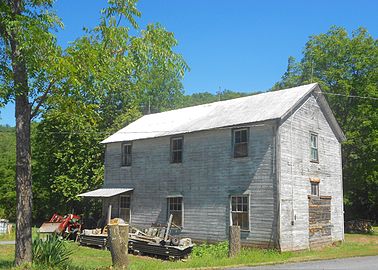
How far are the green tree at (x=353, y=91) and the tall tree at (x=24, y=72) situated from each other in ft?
74.9

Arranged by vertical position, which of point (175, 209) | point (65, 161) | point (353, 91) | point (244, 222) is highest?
point (353, 91)

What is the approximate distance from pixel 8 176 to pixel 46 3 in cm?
3675

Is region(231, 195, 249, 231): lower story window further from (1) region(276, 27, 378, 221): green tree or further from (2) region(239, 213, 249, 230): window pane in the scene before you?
(1) region(276, 27, 378, 221): green tree

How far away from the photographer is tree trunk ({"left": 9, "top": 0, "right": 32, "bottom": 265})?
464 inches

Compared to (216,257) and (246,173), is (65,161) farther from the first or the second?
(216,257)

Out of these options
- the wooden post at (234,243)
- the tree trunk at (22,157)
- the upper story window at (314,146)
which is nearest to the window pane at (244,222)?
the wooden post at (234,243)

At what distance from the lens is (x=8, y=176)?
45062 mm

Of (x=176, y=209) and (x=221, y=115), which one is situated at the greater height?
(x=221, y=115)

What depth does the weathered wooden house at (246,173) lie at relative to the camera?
19266mm

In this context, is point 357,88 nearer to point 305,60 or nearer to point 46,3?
point 305,60

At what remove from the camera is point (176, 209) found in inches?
897

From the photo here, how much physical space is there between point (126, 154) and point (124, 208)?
3340 mm

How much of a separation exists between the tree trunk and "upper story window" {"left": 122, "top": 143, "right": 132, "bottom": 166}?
14.2 m

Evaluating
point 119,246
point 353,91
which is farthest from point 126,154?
point 353,91
